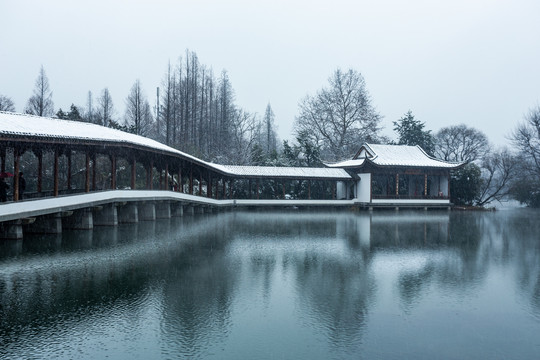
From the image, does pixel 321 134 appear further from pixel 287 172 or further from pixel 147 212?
pixel 147 212

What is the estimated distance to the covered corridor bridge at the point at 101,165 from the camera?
1634 cm

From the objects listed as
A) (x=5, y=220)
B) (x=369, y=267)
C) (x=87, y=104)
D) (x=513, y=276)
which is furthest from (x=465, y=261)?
(x=87, y=104)

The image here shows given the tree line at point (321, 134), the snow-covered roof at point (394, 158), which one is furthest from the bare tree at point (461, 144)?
the snow-covered roof at point (394, 158)

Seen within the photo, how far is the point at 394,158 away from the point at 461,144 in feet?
75.8

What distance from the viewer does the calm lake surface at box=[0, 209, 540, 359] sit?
261 inches

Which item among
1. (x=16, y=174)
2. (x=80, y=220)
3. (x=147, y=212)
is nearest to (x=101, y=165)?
(x=147, y=212)

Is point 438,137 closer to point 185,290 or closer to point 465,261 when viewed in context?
point 465,261

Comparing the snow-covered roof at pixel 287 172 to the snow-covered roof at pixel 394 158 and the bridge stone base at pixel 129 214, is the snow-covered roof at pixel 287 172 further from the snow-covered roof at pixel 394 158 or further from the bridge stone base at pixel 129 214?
the bridge stone base at pixel 129 214

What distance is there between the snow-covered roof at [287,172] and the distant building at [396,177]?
4.32 ft

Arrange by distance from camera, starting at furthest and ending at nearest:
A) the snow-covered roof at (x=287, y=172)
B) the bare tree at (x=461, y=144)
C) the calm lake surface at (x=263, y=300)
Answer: the bare tree at (x=461, y=144)
the snow-covered roof at (x=287, y=172)
the calm lake surface at (x=263, y=300)

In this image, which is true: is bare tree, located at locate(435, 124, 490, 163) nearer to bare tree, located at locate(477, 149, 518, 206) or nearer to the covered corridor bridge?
bare tree, located at locate(477, 149, 518, 206)

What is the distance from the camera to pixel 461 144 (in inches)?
2427

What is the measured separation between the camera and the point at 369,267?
12297mm

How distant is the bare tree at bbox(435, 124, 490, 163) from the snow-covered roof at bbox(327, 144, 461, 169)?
18.3 metres
